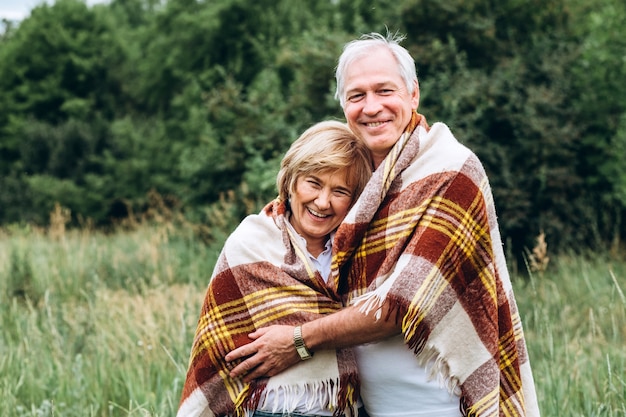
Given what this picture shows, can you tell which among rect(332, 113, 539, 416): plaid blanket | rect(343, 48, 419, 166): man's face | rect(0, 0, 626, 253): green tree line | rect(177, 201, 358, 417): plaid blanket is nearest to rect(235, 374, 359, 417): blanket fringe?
rect(177, 201, 358, 417): plaid blanket

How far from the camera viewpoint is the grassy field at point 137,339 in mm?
3840

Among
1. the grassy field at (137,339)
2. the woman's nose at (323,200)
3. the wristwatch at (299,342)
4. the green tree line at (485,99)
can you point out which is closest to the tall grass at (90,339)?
the grassy field at (137,339)

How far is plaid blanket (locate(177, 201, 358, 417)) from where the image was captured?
2.47 metres

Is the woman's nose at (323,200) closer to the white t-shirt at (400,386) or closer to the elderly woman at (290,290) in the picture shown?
the elderly woman at (290,290)

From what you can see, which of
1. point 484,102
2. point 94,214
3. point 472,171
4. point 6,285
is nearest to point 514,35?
point 484,102

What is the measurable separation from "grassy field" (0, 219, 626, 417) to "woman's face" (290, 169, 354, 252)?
4.43 feet

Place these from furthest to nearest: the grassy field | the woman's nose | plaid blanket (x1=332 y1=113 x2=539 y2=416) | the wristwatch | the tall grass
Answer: the tall grass, the grassy field, the woman's nose, the wristwatch, plaid blanket (x1=332 y1=113 x2=539 y2=416)

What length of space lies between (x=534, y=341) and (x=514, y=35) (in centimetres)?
686

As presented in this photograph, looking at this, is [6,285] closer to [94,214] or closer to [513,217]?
[513,217]

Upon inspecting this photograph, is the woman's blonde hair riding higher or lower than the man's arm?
higher

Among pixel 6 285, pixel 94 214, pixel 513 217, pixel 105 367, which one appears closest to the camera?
pixel 105 367

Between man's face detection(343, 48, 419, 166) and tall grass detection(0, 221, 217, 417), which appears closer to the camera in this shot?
man's face detection(343, 48, 419, 166)

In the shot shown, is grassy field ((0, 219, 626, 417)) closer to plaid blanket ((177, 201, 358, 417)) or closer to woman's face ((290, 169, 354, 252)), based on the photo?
plaid blanket ((177, 201, 358, 417))

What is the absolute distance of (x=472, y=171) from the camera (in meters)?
2.38
